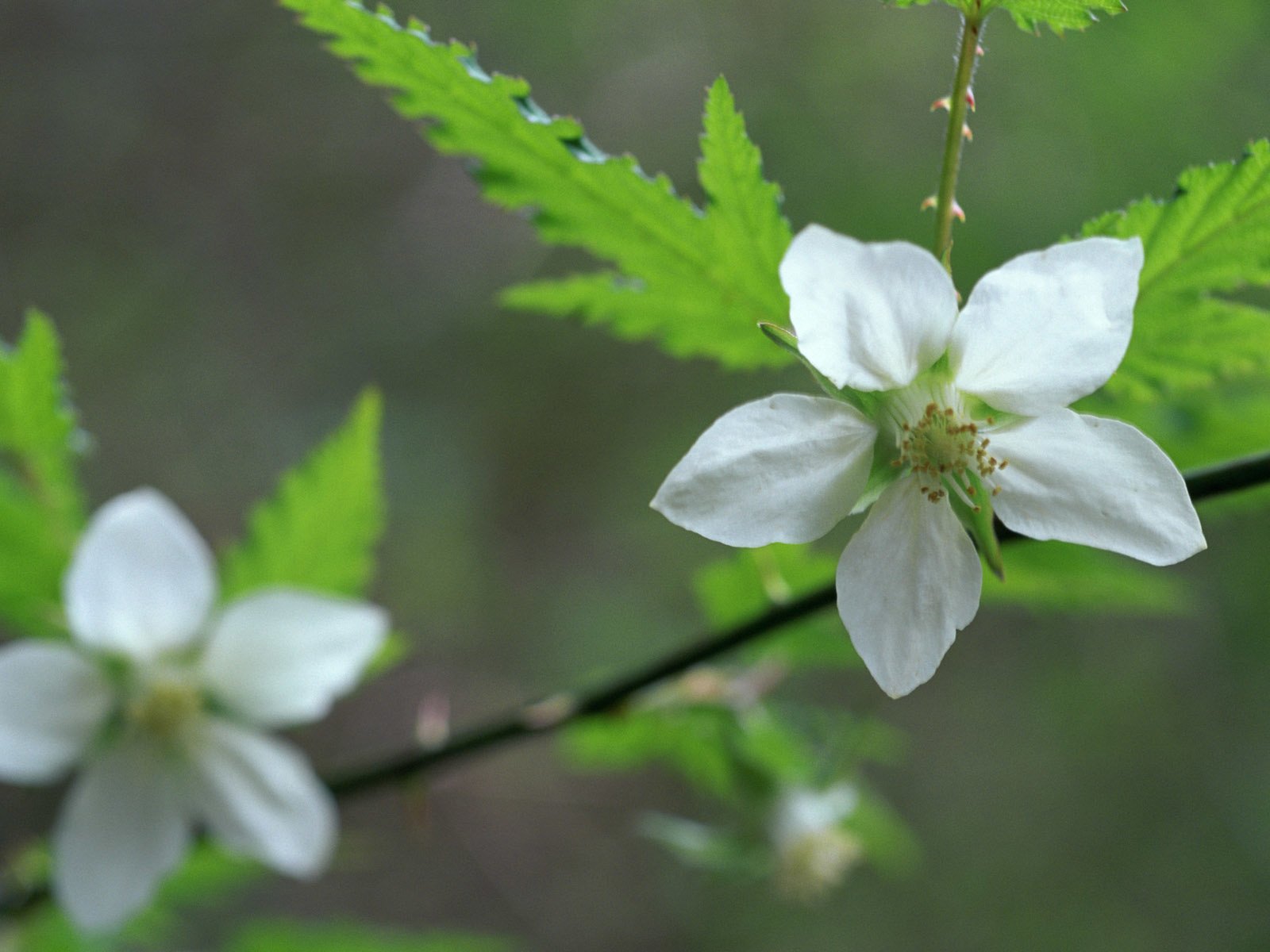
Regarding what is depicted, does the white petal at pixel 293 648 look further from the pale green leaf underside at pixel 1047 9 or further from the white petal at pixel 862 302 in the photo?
the pale green leaf underside at pixel 1047 9

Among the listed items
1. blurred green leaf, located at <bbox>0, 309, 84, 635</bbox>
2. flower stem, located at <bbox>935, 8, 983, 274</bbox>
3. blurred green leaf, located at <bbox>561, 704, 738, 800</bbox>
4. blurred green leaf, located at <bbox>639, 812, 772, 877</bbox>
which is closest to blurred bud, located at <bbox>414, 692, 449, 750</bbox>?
blurred green leaf, located at <bbox>561, 704, 738, 800</bbox>

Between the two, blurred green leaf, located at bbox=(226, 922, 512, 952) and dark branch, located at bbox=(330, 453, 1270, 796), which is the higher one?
dark branch, located at bbox=(330, 453, 1270, 796)

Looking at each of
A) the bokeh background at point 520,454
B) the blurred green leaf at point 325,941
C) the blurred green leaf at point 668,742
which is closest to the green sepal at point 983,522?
the blurred green leaf at point 668,742

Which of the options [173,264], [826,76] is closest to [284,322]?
[173,264]

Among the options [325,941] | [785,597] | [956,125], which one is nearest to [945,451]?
[956,125]

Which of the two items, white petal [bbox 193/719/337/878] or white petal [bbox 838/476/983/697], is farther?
white petal [bbox 193/719/337/878]

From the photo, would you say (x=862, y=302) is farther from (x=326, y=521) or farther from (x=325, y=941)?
(x=325, y=941)

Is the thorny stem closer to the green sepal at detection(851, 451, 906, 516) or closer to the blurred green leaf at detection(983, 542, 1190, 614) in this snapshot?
the green sepal at detection(851, 451, 906, 516)
